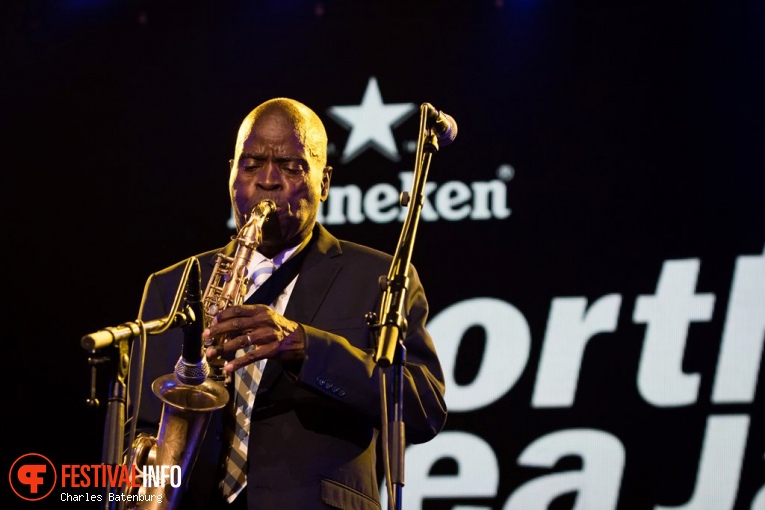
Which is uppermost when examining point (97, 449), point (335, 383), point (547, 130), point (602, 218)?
point (547, 130)

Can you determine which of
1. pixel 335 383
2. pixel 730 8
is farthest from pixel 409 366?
pixel 730 8

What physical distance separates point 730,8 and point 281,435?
13.5 feet

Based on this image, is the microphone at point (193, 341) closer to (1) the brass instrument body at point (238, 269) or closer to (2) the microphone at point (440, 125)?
(1) the brass instrument body at point (238, 269)

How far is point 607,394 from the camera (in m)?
5.55

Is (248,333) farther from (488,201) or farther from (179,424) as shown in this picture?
(488,201)

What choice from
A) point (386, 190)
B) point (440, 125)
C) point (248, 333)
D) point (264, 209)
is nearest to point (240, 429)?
point (248, 333)

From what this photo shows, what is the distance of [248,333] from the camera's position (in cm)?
277

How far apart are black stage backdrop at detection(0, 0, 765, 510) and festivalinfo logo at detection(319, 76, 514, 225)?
0.01 metres

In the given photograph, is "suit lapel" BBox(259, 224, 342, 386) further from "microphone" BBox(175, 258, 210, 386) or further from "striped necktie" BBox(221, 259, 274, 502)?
"microphone" BBox(175, 258, 210, 386)

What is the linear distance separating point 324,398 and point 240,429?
0.27 m

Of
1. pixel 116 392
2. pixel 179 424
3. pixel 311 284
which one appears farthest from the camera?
pixel 311 284

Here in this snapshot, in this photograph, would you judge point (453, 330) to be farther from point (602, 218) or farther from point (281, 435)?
point (281, 435)

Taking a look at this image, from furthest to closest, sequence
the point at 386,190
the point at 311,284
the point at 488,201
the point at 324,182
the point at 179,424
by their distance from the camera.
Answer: the point at 386,190 < the point at 488,201 < the point at 324,182 < the point at 311,284 < the point at 179,424

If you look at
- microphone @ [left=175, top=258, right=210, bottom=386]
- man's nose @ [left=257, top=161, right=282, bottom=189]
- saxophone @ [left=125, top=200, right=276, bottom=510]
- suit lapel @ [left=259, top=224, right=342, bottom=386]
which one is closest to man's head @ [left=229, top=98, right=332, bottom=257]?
man's nose @ [left=257, top=161, right=282, bottom=189]
